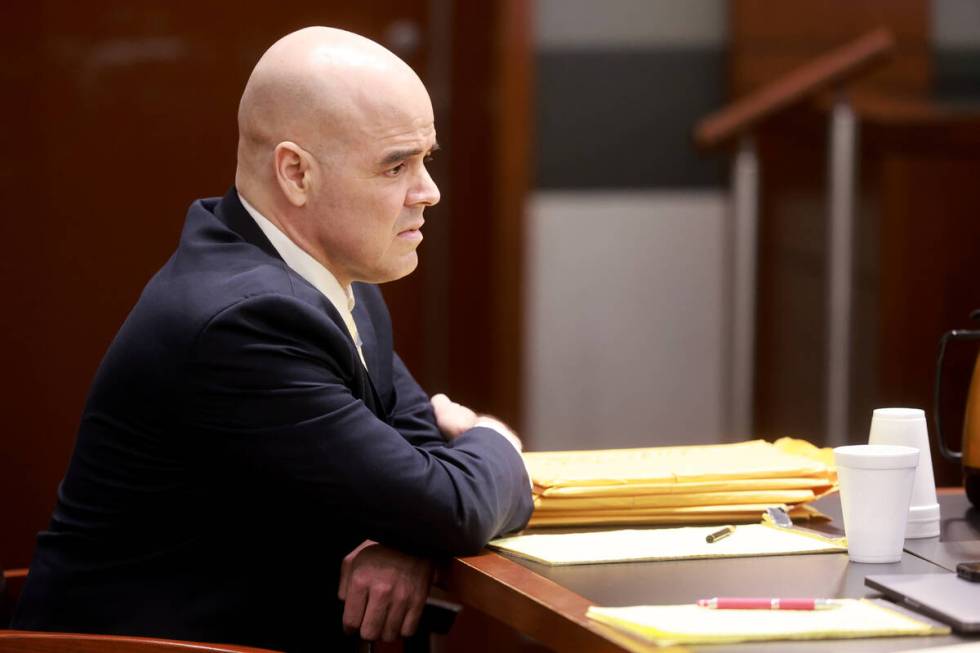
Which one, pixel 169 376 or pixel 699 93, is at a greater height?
pixel 699 93

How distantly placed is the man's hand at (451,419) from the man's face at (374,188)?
252 millimetres

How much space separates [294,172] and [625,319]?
7.09ft

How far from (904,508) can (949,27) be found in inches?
102

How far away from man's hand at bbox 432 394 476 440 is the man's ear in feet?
1.23

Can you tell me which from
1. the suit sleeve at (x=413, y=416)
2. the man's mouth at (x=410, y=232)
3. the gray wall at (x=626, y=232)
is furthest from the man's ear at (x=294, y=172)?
the gray wall at (x=626, y=232)

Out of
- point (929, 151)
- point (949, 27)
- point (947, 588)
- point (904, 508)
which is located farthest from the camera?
point (949, 27)

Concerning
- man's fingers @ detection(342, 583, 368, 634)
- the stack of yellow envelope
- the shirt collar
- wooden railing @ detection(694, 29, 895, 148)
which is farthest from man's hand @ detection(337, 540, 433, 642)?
wooden railing @ detection(694, 29, 895, 148)

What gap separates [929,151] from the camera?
332cm

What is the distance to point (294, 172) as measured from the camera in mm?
1677

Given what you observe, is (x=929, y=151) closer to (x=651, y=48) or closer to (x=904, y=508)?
(x=651, y=48)

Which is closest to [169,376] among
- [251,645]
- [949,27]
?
[251,645]

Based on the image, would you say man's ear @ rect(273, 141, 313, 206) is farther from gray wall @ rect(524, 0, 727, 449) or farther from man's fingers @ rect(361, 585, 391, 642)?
gray wall @ rect(524, 0, 727, 449)

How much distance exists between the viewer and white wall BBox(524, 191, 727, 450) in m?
3.69

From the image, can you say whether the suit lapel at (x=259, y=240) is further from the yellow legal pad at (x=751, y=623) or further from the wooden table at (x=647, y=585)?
the yellow legal pad at (x=751, y=623)
